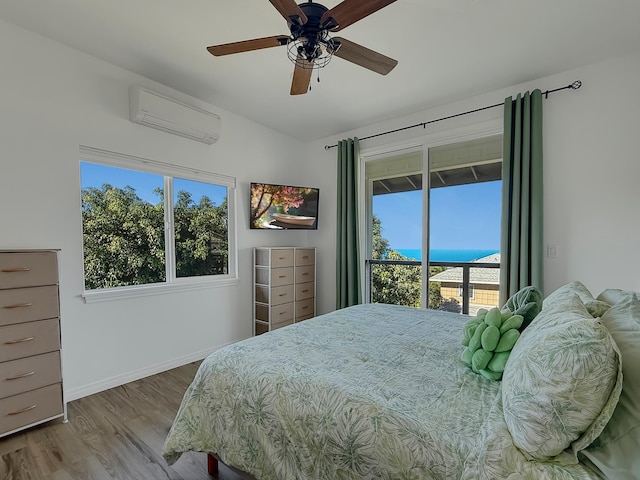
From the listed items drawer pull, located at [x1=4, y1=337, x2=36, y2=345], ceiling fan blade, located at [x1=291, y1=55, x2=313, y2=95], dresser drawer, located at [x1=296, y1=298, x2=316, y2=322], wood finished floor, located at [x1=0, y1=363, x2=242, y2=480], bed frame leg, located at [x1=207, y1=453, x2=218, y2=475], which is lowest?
wood finished floor, located at [x1=0, y1=363, x2=242, y2=480]

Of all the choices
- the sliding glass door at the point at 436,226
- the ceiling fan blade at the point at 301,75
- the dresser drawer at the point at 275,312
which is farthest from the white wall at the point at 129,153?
the ceiling fan blade at the point at 301,75

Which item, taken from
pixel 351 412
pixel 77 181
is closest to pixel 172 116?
pixel 77 181

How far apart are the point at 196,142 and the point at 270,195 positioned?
Result: 101 cm

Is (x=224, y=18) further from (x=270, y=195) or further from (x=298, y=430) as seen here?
(x=298, y=430)

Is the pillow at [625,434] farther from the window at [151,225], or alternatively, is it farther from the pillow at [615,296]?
the window at [151,225]

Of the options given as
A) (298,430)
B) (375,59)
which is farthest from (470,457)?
(375,59)

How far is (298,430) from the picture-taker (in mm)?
1208

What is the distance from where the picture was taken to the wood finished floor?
66.0 inches

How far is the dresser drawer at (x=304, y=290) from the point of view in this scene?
394cm

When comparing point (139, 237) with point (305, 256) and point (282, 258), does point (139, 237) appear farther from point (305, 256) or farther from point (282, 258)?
point (305, 256)

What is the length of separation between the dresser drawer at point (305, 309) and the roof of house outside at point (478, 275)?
156 cm

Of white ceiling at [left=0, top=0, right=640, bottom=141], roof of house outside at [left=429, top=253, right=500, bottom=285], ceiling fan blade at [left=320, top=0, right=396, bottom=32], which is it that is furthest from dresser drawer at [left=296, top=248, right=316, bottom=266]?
ceiling fan blade at [left=320, top=0, right=396, bottom=32]

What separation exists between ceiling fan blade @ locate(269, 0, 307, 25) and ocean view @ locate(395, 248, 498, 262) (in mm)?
2680

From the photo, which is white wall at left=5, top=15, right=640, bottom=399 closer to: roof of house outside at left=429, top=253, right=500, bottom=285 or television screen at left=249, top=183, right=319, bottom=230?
roof of house outside at left=429, top=253, right=500, bottom=285
